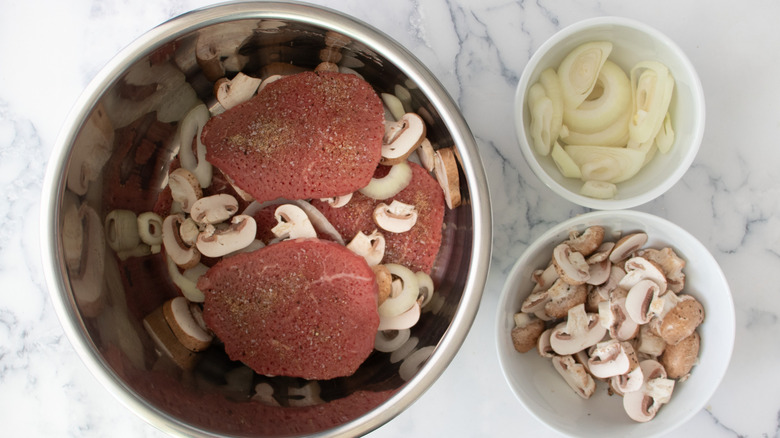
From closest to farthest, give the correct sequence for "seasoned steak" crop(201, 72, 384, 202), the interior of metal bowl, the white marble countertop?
the interior of metal bowl, "seasoned steak" crop(201, 72, 384, 202), the white marble countertop

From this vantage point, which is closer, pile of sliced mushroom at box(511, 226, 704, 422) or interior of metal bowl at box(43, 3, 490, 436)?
interior of metal bowl at box(43, 3, 490, 436)

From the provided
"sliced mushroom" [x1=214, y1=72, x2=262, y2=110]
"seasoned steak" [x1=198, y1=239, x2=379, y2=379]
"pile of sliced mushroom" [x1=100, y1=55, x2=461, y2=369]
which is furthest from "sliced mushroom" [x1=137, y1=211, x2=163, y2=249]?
"sliced mushroom" [x1=214, y1=72, x2=262, y2=110]

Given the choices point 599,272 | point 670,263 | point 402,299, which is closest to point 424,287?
point 402,299

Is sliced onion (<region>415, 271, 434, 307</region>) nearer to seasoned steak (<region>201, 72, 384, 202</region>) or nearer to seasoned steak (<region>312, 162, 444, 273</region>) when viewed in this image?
seasoned steak (<region>312, 162, 444, 273</region>)

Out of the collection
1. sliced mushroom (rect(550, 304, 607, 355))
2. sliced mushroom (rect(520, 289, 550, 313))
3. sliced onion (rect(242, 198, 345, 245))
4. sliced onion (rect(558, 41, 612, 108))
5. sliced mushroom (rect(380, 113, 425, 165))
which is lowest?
sliced mushroom (rect(550, 304, 607, 355))

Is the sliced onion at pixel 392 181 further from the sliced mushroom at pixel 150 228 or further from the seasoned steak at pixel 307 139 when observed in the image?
the sliced mushroom at pixel 150 228

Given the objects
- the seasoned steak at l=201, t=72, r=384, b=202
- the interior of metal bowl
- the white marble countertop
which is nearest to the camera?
the interior of metal bowl

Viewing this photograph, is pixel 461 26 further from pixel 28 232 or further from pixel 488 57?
pixel 28 232

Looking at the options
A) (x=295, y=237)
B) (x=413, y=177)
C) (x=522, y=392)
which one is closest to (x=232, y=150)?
(x=295, y=237)
